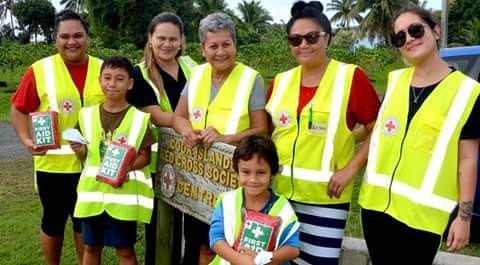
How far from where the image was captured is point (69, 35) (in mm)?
4047

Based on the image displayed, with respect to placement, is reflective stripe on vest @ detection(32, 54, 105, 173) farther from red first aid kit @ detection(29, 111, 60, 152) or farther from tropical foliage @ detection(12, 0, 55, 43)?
tropical foliage @ detection(12, 0, 55, 43)

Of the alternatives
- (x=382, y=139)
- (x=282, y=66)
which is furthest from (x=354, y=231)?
(x=282, y=66)

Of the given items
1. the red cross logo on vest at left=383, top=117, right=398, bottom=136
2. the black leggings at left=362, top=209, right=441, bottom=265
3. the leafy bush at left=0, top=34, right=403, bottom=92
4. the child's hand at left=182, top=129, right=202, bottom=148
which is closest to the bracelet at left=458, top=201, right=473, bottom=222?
the black leggings at left=362, top=209, right=441, bottom=265

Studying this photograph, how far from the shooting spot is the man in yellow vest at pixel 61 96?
13.2 ft

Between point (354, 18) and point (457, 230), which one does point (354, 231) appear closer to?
point (457, 230)

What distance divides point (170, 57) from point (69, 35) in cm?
71

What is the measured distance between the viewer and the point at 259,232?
2.88 meters

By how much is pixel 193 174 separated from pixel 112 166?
48 cm

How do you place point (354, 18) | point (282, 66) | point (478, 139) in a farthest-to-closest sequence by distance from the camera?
point (354, 18), point (282, 66), point (478, 139)

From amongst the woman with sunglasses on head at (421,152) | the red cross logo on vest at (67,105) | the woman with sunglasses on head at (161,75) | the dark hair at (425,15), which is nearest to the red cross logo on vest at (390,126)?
the woman with sunglasses on head at (421,152)

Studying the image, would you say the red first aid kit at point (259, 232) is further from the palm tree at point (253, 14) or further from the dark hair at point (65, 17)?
the palm tree at point (253, 14)

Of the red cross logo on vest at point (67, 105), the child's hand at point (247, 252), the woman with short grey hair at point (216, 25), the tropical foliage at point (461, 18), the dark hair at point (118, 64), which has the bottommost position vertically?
the child's hand at point (247, 252)

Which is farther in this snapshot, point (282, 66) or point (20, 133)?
point (282, 66)

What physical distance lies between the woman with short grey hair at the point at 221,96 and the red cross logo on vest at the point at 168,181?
35 centimetres
